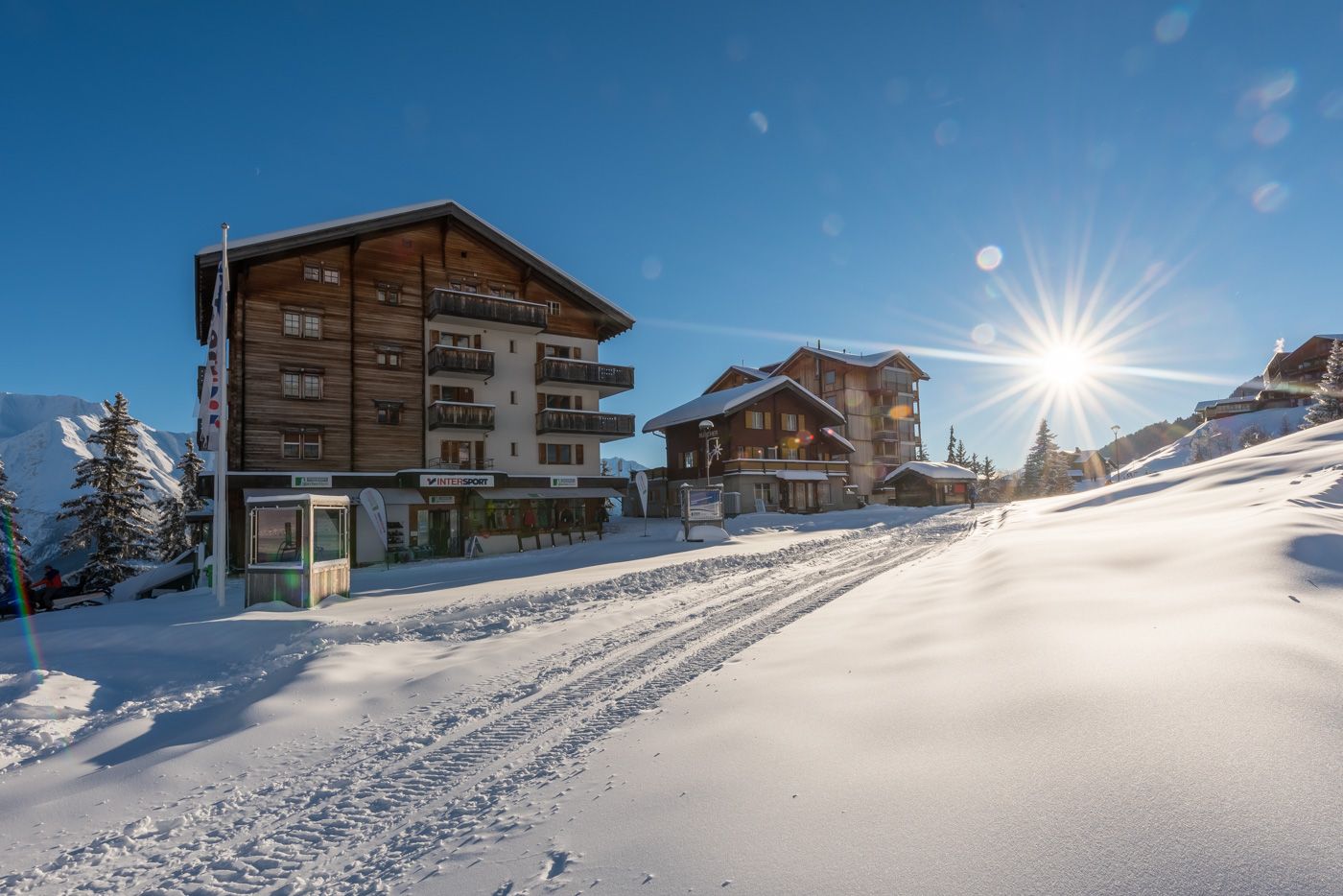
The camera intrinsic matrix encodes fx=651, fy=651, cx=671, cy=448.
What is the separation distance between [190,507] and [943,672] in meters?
51.8

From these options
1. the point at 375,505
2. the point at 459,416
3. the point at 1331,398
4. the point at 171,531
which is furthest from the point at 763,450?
the point at 1331,398

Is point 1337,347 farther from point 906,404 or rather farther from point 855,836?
point 855,836

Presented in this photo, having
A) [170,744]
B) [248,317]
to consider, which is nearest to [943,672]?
[170,744]

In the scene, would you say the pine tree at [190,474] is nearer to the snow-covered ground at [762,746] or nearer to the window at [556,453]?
the window at [556,453]

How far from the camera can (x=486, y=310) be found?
32.0 metres

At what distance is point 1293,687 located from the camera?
3795 millimetres

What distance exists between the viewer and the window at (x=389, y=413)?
30320mm

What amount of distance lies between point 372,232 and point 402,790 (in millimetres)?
31190

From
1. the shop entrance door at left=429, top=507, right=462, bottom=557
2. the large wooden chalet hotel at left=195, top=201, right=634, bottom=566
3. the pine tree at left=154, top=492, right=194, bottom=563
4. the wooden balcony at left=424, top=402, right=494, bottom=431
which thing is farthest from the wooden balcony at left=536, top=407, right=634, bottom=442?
the pine tree at left=154, top=492, right=194, bottom=563

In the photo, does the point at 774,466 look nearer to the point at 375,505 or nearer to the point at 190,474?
the point at 375,505

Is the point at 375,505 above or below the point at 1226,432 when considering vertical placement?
below

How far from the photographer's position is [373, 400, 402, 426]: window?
99.5 feet

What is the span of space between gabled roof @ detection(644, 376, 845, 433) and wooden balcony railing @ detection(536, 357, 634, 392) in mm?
10105

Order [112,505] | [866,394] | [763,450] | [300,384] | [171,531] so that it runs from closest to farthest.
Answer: [300,384] → [112,505] → [171,531] → [763,450] → [866,394]
